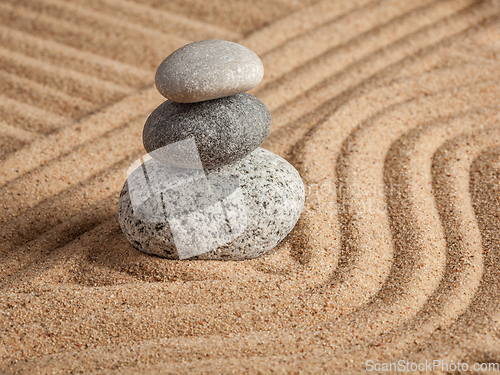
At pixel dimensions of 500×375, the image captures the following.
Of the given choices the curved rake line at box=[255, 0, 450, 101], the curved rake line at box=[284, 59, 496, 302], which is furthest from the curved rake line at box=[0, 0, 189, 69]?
the curved rake line at box=[284, 59, 496, 302]

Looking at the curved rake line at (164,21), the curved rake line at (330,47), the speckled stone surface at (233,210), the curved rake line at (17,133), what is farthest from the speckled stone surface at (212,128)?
the curved rake line at (164,21)

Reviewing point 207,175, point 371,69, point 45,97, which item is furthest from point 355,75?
point 45,97

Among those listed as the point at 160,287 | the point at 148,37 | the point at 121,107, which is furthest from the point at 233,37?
the point at 160,287

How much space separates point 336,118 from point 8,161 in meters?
2.47

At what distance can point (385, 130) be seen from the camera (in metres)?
3.41

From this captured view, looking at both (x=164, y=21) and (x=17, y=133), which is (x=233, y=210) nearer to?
(x=17, y=133)

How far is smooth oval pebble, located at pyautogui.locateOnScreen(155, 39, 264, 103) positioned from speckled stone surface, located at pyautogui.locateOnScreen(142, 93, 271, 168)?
7 cm

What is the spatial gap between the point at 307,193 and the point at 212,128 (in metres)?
0.94

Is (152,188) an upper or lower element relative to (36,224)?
upper

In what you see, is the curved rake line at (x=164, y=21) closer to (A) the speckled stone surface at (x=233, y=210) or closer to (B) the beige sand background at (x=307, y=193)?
(B) the beige sand background at (x=307, y=193)

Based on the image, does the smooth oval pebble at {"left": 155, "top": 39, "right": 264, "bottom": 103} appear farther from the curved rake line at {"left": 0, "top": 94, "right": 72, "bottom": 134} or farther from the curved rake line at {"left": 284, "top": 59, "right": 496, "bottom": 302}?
the curved rake line at {"left": 0, "top": 94, "right": 72, "bottom": 134}

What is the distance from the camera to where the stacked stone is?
7.22 feet

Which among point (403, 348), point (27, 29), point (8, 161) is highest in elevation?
point (27, 29)

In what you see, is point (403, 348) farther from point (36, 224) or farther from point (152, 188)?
point (36, 224)
